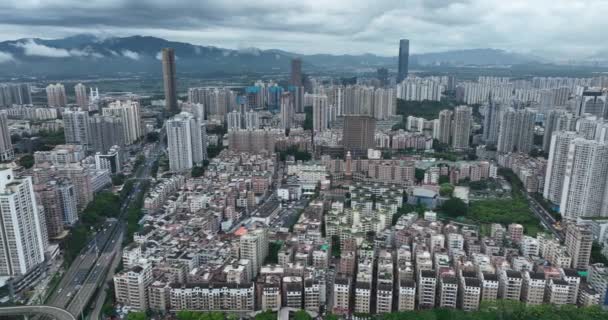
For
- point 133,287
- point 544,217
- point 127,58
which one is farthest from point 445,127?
point 127,58

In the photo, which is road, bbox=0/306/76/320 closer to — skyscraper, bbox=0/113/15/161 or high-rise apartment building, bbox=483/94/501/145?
skyscraper, bbox=0/113/15/161

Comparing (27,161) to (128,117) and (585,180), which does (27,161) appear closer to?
(128,117)

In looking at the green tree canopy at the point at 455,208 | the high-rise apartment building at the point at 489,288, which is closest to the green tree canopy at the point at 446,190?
the green tree canopy at the point at 455,208

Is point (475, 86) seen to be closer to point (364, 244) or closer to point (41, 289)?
point (364, 244)

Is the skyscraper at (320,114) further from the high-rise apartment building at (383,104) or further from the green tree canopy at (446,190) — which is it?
the green tree canopy at (446,190)

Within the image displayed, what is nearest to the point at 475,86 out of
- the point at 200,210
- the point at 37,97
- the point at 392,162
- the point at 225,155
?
the point at 392,162

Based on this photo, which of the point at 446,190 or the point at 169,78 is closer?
the point at 446,190
